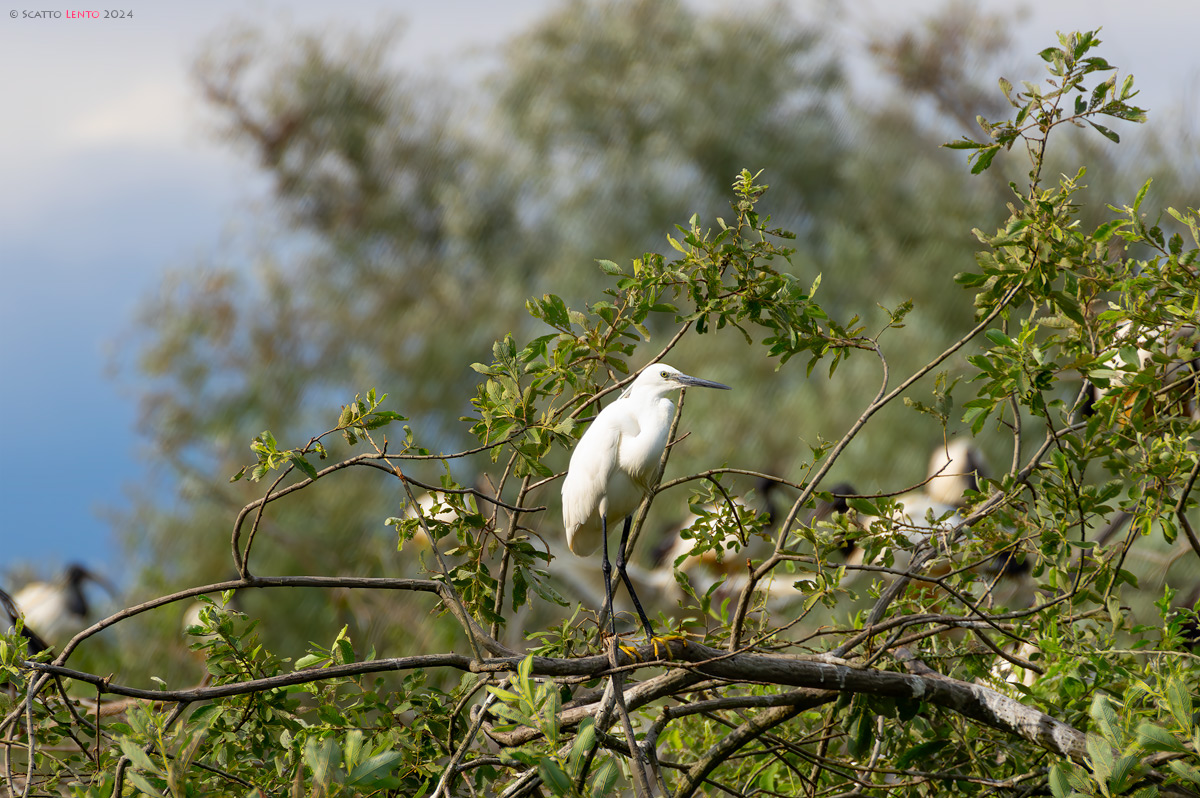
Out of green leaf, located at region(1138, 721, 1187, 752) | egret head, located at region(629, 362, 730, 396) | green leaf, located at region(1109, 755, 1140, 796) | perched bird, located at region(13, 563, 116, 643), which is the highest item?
perched bird, located at region(13, 563, 116, 643)

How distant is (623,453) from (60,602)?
4.54 m

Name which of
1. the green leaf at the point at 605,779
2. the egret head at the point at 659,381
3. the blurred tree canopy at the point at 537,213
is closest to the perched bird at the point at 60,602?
the blurred tree canopy at the point at 537,213

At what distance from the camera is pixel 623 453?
1805mm

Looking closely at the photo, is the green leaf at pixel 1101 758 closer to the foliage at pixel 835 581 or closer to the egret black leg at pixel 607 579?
the foliage at pixel 835 581

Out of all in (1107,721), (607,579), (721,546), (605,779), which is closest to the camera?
(605,779)

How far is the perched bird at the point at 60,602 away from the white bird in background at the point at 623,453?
410cm

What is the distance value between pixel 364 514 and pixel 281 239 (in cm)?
288

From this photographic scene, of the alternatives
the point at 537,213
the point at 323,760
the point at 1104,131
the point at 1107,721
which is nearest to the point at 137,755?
the point at 323,760

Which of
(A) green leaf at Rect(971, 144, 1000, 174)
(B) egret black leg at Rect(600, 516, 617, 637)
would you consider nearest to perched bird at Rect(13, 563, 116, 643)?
(B) egret black leg at Rect(600, 516, 617, 637)

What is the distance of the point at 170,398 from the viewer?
7098 mm

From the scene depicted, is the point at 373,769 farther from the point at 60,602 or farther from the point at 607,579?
the point at 60,602

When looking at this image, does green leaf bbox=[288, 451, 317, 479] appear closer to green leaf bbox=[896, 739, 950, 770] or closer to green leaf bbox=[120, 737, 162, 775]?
green leaf bbox=[120, 737, 162, 775]

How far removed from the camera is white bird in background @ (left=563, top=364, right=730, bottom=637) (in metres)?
1.78

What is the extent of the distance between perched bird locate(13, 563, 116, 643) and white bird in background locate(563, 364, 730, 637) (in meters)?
4.10
